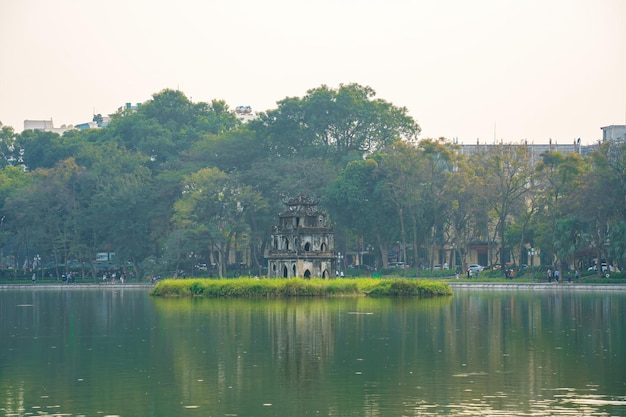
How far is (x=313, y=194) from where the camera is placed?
13225 centimetres

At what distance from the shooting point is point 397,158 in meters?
128

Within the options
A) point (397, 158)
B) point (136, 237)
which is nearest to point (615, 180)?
point (397, 158)

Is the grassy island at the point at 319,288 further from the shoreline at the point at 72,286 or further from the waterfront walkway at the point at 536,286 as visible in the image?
the shoreline at the point at 72,286

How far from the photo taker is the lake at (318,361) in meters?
36.2

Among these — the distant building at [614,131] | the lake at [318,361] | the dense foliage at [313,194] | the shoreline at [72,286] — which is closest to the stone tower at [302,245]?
the dense foliage at [313,194]

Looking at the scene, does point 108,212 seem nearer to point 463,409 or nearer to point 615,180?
point 615,180

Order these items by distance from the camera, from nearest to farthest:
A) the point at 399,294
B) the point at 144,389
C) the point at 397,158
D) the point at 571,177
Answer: the point at 144,389 < the point at 399,294 < the point at 571,177 < the point at 397,158

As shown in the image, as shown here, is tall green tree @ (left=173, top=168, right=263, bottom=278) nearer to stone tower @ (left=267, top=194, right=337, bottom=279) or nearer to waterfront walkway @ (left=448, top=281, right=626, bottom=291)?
stone tower @ (left=267, top=194, right=337, bottom=279)

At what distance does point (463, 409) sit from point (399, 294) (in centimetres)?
5833

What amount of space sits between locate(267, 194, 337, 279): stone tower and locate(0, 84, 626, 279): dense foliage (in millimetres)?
19497

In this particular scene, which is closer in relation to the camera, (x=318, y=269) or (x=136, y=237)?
(x=318, y=269)

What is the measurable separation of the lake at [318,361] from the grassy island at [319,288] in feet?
45.0

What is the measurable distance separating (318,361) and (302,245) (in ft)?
201

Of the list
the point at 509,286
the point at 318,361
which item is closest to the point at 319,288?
the point at 509,286
